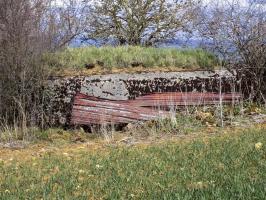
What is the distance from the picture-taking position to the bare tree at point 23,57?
40.0 ft

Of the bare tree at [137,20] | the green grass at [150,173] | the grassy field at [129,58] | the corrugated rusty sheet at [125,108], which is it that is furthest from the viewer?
the bare tree at [137,20]

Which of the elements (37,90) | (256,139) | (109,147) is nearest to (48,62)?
(37,90)

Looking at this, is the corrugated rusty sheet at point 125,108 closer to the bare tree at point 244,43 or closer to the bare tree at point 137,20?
the bare tree at point 244,43

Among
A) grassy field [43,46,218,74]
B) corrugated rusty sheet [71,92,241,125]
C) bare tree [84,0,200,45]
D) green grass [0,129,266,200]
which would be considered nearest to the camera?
green grass [0,129,266,200]

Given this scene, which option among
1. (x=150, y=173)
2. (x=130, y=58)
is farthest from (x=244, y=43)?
(x=150, y=173)

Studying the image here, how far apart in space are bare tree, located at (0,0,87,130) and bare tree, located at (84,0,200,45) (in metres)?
7.59

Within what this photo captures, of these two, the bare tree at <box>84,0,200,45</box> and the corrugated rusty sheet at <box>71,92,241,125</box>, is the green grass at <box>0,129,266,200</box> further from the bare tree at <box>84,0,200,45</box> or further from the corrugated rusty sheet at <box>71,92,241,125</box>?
the bare tree at <box>84,0,200,45</box>

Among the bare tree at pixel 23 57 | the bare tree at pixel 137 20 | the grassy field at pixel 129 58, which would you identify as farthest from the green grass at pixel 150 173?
the bare tree at pixel 137 20

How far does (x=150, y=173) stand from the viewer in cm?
679

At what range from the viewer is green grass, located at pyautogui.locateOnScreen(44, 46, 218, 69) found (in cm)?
1385

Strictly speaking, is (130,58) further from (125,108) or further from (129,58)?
(125,108)

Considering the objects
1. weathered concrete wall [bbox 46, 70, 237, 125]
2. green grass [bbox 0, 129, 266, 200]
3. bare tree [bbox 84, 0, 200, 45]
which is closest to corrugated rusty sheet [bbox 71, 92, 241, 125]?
weathered concrete wall [bbox 46, 70, 237, 125]

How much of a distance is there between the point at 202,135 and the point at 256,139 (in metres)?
1.86

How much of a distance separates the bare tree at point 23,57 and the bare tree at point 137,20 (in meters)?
7.59
